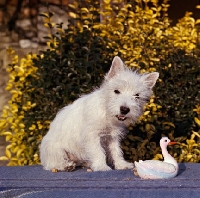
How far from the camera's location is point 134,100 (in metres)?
4.02

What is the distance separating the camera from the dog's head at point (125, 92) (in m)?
3.90

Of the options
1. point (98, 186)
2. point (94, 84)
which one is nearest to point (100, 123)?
point (98, 186)

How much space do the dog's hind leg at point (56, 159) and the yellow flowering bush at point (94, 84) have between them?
1149mm

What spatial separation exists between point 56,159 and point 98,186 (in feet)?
3.40

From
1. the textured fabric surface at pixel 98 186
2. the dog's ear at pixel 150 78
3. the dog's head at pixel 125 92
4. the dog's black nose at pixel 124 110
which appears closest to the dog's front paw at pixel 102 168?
the textured fabric surface at pixel 98 186

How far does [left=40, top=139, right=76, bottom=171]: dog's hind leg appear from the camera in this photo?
432 centimetres

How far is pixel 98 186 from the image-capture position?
11.0 feet

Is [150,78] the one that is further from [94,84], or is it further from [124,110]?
[94,84]

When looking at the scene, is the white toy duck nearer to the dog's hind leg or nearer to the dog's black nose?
the dog's black nose

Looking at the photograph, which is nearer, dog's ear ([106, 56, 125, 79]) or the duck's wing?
the duck's wing

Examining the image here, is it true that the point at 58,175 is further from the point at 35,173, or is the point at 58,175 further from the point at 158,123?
the point at 158,123

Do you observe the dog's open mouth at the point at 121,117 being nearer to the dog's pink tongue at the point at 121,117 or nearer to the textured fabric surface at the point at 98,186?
the dog's pink tongue at the point at 121,117

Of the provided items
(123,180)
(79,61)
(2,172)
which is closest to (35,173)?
(2,172)

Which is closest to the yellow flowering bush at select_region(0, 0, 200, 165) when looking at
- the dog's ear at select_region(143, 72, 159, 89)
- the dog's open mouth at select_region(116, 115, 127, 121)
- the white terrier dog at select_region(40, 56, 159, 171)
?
the white terrier dog at select_region(40, 56, 159, 171)
